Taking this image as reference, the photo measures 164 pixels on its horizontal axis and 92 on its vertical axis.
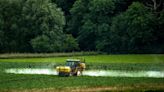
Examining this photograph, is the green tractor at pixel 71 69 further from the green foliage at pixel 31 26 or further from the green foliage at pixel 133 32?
the green foliage at pixel 133 32

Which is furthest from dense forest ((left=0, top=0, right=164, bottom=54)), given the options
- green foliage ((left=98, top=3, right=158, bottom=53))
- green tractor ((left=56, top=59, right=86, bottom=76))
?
green tractor ((left=56, top=59, right=86, bottom=76))

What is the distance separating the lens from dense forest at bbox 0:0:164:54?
105m

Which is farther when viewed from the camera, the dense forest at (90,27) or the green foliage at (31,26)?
the green foliage at (31,26)

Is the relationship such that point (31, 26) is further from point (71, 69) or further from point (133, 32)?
point (71, 69)

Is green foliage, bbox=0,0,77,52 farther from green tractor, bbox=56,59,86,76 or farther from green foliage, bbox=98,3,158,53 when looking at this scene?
green tractor, bbox=56,59,86,76

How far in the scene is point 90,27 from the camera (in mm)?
114688

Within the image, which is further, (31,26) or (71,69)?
(31,26)

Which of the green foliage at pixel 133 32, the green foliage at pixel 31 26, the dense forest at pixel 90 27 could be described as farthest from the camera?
the green foliage at pixel 31 26

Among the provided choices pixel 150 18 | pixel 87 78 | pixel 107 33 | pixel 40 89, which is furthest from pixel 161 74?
pixel 107 33

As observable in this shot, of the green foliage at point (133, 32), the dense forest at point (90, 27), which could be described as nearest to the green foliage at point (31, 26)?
the dense forest at point (90, 27)

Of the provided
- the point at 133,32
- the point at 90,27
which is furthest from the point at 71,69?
the point at 90,27

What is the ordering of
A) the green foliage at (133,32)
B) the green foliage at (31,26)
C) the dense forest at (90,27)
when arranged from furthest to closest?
1. the green foliage at (31,26)
2. the dense forest at (90,27)
3. the green foliage at (133,32)

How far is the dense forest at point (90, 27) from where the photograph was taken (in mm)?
105375

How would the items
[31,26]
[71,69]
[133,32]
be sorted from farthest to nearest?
[31,26], [133,32], [71,69]
